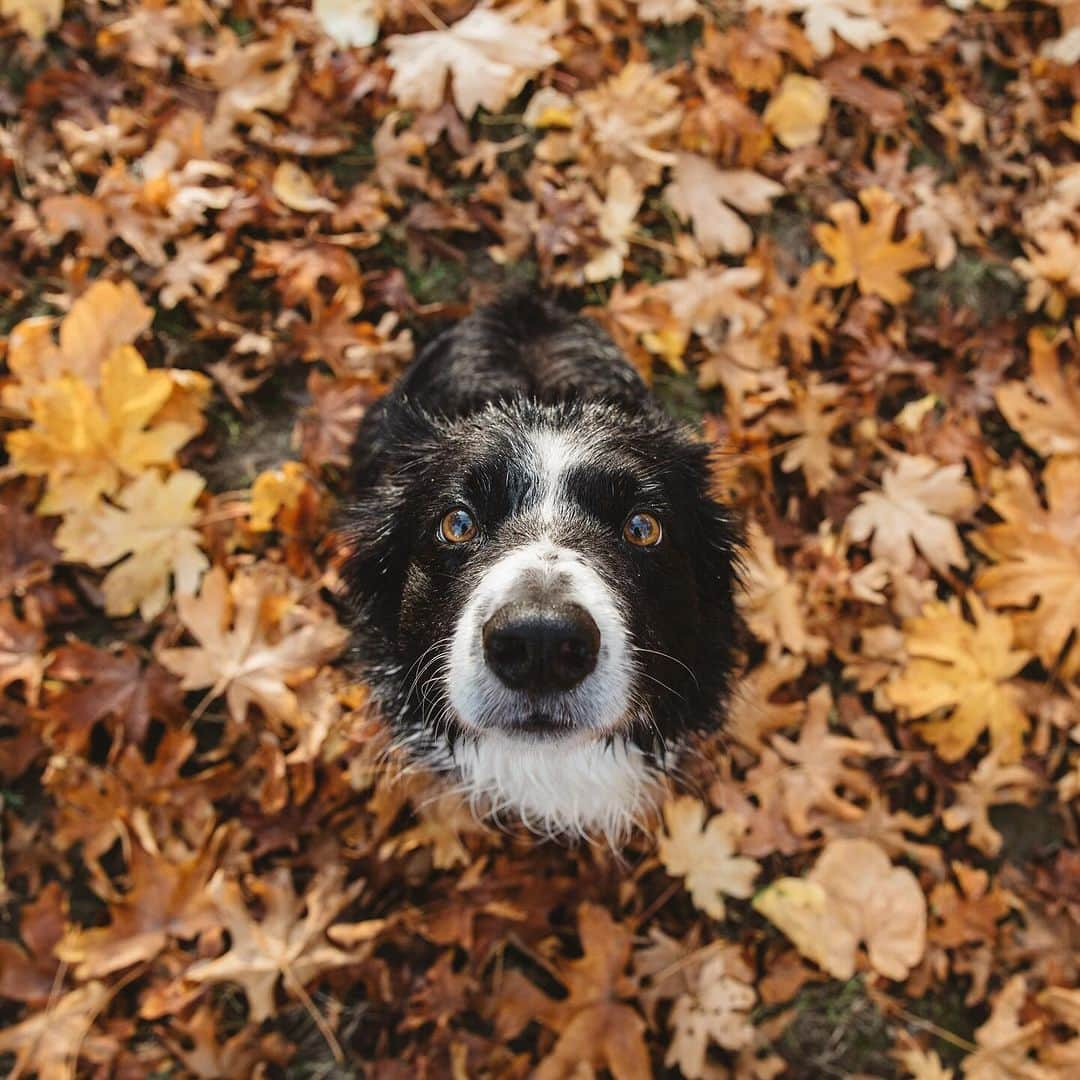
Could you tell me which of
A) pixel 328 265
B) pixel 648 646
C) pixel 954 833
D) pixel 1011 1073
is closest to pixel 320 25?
pixel 328 265

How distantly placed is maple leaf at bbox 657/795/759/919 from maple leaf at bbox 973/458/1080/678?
1.37 metres

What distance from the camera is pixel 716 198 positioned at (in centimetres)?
365

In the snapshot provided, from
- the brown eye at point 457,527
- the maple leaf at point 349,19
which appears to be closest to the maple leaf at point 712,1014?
the brown eye at point 457,527

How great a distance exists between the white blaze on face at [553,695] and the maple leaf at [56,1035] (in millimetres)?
1530

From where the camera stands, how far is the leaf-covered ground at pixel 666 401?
2859mm

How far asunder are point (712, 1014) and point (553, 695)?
63.1 inches

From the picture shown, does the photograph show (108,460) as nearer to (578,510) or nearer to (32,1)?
(578,510)

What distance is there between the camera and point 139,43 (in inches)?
145

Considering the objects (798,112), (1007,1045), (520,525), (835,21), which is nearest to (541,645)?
(520,525)

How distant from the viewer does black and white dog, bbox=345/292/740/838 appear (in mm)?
1959

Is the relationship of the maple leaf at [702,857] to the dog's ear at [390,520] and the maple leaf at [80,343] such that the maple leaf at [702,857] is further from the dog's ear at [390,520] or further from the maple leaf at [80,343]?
the maple leaf at [80,343]

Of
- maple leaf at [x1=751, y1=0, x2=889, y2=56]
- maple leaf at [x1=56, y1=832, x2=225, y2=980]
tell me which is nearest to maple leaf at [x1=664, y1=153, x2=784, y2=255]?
maple leaf at [x1=751, y1=0, x2=889, y2=56]

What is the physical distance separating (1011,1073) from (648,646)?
2.12 metres

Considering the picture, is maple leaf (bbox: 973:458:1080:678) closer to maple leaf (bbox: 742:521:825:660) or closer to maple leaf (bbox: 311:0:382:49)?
maple leaf (bbox: 742:521:825:660)
